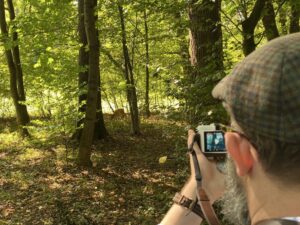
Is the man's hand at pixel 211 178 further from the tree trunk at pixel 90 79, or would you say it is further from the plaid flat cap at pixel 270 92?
the tree trunk at pixel 90 79

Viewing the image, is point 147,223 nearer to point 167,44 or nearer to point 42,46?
point 42,46

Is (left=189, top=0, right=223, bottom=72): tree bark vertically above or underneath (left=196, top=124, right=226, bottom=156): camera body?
above

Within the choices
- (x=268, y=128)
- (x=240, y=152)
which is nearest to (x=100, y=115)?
(x=240, y=152)

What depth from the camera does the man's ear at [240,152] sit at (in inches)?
38.7

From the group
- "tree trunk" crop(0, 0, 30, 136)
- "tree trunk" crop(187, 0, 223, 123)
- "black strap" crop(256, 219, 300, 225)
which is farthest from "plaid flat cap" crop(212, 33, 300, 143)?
"tree trunk" crop(0, 0, 30, 136)

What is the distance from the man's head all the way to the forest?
3.98 meters

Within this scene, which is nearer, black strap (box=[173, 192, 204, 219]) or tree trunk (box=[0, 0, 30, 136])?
black strap (box=[173, 192, 204, 219])

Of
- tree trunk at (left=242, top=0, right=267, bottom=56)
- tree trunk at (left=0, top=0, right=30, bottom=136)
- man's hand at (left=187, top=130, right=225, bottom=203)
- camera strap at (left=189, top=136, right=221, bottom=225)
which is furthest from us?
tree trunk at (left=0, top=0, right=30, bottom=136)

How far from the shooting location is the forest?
5855mm

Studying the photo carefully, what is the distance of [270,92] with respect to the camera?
0.89m

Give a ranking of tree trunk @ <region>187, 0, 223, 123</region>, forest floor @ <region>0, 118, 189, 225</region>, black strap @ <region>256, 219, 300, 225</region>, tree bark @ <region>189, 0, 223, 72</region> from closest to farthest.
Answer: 1. black strap @ <region>256, 219, 300, 225</region>
2. tree trunk @ <region>187, 0, 223, 123</region>
3. tree bark @ <region>189, 0, 223, 72</region>
4. forest floor @ <region>0, 118, 189, 225</region>

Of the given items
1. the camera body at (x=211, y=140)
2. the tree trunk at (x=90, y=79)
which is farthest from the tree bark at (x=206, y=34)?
the camera body at (x=211, y=140)

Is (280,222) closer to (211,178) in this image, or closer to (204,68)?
(211,178)

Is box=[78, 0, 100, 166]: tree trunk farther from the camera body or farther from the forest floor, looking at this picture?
the camera body
